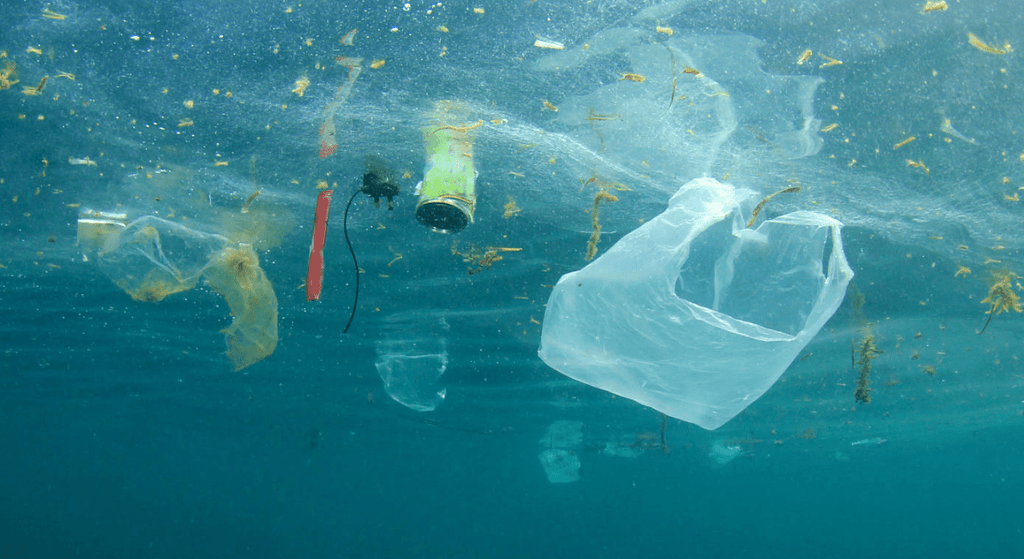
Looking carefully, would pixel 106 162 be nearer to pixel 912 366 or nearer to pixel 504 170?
pixel 504 170

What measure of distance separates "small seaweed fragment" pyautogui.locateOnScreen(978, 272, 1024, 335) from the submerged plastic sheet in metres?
8.34

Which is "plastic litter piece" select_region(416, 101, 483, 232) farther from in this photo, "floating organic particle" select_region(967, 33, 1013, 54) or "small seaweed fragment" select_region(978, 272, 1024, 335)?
"small seaweed fragment" select_region(978, 272, 1024, 335)

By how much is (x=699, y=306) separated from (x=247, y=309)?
18.0ft

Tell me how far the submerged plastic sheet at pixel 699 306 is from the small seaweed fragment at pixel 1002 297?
834 cm

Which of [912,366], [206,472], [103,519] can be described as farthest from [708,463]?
[103,519]

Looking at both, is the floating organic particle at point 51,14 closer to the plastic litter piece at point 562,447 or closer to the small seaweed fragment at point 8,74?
the small seaweed fragment at point 8,74

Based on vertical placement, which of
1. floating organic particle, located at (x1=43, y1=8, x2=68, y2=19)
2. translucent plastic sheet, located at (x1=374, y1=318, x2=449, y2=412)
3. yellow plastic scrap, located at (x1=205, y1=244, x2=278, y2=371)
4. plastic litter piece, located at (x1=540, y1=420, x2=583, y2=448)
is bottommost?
plastic litter piece, located at (x1=540, y1=420, x2=583, y2=448)

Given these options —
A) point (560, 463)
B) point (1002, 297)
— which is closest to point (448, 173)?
point (1002, 297)

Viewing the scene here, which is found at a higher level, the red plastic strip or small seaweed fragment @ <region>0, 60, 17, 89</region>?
small seaweed fragment @ <region>0, 60, 17, 89</region>

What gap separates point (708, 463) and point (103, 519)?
98.4 meters

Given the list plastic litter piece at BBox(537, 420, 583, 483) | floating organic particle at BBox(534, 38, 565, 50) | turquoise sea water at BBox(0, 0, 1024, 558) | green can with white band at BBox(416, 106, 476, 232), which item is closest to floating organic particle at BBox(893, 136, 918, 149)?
turquoise sea water at BBox(0, 0, 1024, 558)

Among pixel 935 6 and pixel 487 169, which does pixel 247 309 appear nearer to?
Answer: pixel 487 169

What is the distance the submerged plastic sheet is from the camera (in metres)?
4.12

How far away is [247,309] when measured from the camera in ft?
21.4
